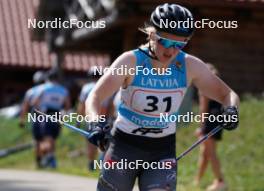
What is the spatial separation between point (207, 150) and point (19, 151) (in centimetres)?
985

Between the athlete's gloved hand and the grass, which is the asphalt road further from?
the athlete's gloved hand

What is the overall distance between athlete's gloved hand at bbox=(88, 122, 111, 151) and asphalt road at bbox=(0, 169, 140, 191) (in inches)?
198

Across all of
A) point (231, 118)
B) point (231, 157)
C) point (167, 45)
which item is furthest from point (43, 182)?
point (167, 45)

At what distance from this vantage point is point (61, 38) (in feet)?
89.2

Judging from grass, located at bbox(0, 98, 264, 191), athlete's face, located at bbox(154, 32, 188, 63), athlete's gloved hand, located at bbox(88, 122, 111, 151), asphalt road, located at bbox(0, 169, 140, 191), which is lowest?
grass, located at bbox(0, 98, 264, 191)

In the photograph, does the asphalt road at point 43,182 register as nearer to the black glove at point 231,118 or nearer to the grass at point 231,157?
the grass at point 231,157

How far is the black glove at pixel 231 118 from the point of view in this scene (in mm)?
6543

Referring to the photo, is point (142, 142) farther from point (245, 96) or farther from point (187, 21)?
point (245, 96)

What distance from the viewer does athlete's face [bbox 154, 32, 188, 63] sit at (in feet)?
20.9

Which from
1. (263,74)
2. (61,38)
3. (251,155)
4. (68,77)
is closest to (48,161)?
(251,155)

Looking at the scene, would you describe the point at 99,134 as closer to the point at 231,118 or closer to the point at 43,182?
the point at 231,118

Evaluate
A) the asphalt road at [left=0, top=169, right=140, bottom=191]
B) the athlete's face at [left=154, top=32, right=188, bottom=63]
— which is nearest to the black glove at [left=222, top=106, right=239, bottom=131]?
the athlete's face at [left=154, top=32, right=188, bottom=63]

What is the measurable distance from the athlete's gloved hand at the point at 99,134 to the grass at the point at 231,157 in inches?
209

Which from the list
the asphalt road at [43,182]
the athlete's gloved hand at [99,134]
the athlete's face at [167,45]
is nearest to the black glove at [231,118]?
the athlete's face at [167,45]
